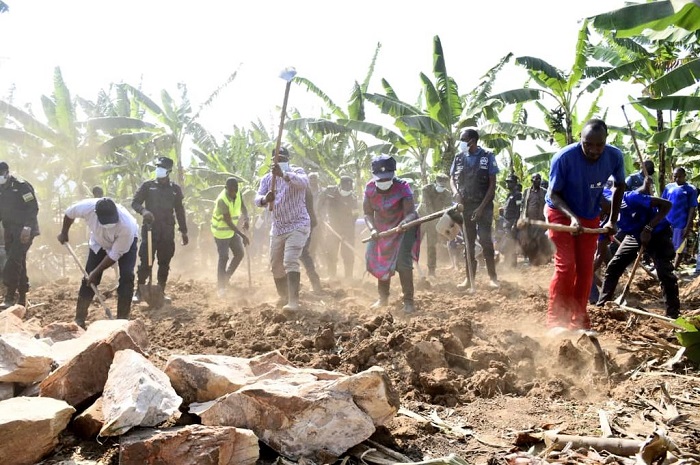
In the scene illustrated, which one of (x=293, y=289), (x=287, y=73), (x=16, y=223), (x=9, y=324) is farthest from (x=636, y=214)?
(x=16, y=223)

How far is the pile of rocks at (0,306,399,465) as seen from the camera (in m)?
2.53

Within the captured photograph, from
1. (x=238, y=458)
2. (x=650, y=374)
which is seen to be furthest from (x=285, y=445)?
(x=650, y=374)

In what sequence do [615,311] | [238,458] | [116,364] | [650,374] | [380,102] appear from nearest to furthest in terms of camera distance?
[238,458] < [116,364] < [650,374] < [615,311] < [380,102]

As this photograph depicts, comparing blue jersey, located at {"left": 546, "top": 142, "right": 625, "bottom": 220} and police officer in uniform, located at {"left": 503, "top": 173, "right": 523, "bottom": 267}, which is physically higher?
blue jersey, located at {"left": 546, "top": 142, "right": 625, "bottom": 220}

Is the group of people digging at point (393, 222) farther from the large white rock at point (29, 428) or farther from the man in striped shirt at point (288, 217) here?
the large white rock at point (29, 428)

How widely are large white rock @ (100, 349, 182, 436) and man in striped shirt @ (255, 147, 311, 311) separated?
3.40 metres

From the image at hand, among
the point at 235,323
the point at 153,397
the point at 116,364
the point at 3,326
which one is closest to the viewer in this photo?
the point at 153,397

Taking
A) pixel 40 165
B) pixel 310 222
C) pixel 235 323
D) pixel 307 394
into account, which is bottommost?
pixel 235 323

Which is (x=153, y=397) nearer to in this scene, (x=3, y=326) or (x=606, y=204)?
(x=3, y=326)

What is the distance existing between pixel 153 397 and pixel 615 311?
169 inches

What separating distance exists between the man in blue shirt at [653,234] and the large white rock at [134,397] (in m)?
4.88

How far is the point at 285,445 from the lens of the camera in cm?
271

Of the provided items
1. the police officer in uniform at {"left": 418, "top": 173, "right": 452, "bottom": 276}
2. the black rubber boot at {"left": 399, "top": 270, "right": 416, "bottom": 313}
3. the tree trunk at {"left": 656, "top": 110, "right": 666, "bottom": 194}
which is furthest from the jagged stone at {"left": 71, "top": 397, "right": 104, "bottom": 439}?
the tree trunk at {"left": 656, "top": 110, "right": 666, "bottom": 194}

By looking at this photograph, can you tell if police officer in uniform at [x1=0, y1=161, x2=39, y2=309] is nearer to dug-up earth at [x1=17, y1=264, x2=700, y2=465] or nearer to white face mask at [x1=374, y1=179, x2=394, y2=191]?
dug-up earth at [x1=17, y1=264, x2=700, y2=465]
